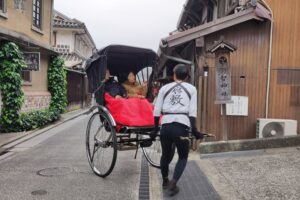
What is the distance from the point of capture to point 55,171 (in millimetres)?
8039

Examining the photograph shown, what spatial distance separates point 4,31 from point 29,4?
4665 millimetres

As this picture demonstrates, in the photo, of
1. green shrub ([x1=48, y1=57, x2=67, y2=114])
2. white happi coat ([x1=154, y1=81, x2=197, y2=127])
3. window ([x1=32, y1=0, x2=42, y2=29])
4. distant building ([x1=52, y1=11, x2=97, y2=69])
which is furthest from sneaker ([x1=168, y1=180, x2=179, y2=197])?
distant building ([x1=52, y1=11, x2=97, y2=69])

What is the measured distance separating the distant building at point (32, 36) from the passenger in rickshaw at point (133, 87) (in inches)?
251

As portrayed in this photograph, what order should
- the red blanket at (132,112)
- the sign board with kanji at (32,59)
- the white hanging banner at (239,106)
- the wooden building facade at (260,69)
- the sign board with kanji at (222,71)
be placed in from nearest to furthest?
the red blanket at (132,112) → the sign board with kanji at (222,71) → the white hanging banner at (239,106) → the wooden building facade at (260,69) → the sign board with kanji at (32,59)

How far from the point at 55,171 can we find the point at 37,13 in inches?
517

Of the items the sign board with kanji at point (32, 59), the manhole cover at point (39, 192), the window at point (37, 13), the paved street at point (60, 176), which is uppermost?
the window at point (37, 13)

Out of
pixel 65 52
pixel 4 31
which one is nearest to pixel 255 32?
pixel 4 31

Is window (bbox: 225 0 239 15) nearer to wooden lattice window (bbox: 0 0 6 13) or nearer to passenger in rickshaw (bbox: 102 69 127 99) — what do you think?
passenger in rickshaw (bbox: 102 69 127 99)

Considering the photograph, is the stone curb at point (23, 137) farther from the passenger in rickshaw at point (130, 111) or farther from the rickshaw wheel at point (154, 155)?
the passenger in rickshaw at point (130, 111)

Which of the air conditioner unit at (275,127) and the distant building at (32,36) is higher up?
the distant building at (32,36)

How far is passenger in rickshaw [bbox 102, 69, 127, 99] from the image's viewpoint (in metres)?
7.90

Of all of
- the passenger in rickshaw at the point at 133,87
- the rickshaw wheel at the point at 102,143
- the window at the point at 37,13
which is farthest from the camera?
the window at the point at 37,13

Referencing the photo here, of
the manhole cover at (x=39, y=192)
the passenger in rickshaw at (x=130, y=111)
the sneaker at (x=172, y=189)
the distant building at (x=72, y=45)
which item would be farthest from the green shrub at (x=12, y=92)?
the distant building at (x=72, y=45)

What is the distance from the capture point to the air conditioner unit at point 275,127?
32.3ft
